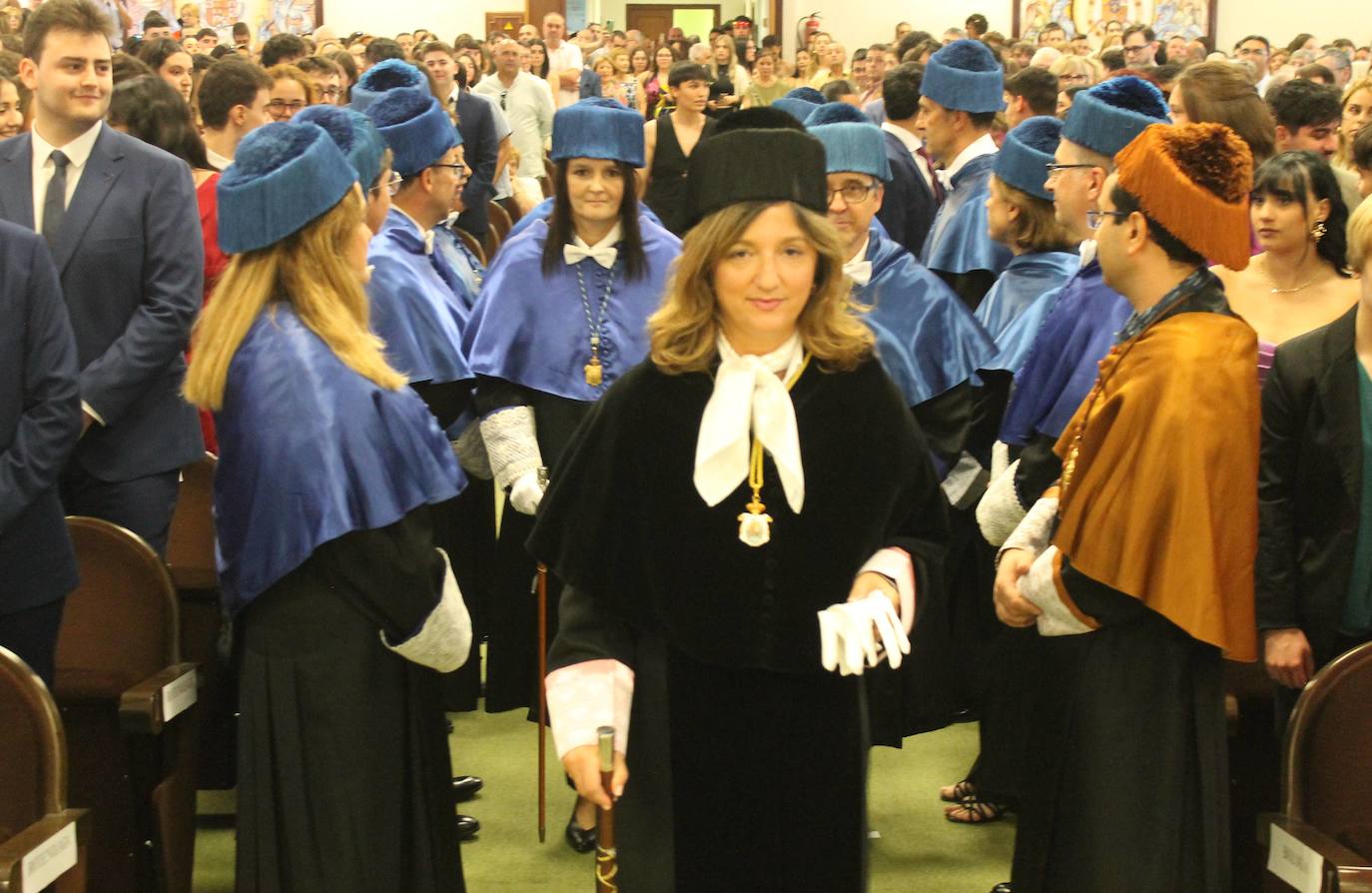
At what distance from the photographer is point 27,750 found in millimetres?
2875

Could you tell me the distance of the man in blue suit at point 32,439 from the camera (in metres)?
3.28

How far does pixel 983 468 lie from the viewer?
467 centimetres

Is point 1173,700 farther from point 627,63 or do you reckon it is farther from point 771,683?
point 627,63

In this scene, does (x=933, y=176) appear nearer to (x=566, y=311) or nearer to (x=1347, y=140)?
(x=1347, y=140)

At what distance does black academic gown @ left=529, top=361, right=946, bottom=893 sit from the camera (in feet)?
8.52

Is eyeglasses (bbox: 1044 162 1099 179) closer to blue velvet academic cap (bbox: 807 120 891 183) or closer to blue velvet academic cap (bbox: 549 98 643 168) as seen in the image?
blue velvet academic cap (bbox: 807 120 891 183)

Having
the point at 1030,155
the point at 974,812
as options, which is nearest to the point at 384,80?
the point at 1030,155

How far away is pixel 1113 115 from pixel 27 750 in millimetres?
3047

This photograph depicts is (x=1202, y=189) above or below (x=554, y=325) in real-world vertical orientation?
above

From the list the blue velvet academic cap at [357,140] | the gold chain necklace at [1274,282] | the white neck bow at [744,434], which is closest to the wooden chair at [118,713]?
the blue velvet academic cap at [357,140]

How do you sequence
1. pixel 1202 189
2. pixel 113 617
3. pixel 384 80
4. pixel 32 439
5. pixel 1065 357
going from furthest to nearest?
pixel 384 80 < pixel 1065 357 < pixel 113 617 < pixel 32 439 < pixel 1202 189

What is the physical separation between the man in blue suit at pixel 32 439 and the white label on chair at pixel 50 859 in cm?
73

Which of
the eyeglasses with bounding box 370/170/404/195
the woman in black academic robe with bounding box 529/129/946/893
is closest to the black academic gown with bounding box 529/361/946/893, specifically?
the woman in black academic robe with bounding box 529/129/946/893

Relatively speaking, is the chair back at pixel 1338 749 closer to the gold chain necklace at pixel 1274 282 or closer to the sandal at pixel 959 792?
the gold chain necklace at pixel 1274 282
